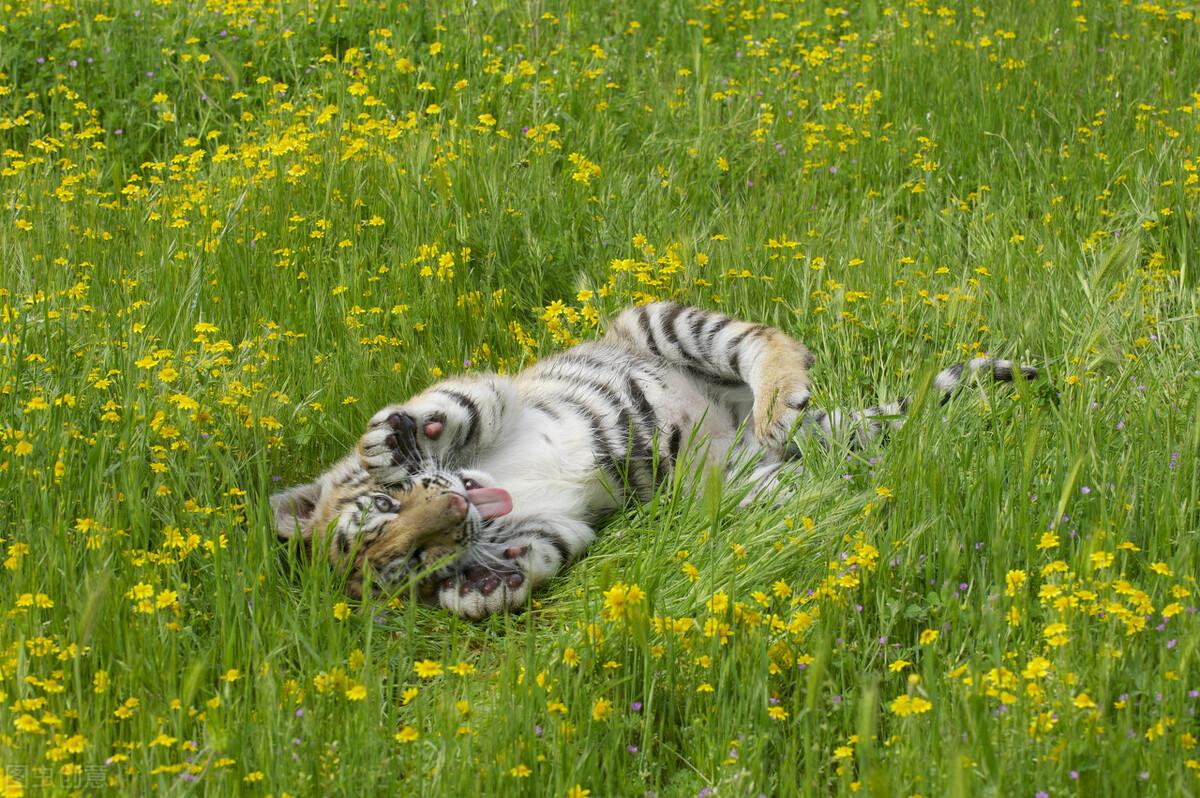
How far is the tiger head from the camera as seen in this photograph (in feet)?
14.0

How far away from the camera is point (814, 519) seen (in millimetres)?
4070

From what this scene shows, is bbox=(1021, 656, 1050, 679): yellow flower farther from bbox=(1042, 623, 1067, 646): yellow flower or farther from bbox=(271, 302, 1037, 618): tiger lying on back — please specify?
bbox=(271, 302, 1037, 618): tiger lying on back

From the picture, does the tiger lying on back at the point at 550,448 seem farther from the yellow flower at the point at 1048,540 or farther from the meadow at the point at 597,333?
the yellow flower at the point at 1048,540

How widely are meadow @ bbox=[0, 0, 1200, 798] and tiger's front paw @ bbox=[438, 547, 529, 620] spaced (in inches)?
5.4

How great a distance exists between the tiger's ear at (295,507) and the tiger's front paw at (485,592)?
527 millimetres

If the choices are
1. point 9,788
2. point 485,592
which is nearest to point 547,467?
point 485,592

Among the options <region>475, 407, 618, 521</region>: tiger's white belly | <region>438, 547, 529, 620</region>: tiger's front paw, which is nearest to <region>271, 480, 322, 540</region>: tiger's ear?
<region>438, 547, 529, 620</region>: tiger's front paw

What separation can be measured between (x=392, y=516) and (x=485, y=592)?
48cm

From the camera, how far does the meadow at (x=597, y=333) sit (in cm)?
307

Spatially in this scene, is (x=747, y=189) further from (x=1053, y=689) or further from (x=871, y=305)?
(x=1053, y=689)

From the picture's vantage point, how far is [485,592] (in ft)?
13.5

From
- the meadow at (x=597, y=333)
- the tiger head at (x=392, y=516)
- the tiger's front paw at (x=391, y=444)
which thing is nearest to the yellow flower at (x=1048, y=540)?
the meadow at (x=597, y=333)

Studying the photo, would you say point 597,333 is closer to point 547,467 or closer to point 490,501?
point 547,467

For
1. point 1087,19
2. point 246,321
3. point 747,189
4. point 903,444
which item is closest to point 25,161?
point 246,321
